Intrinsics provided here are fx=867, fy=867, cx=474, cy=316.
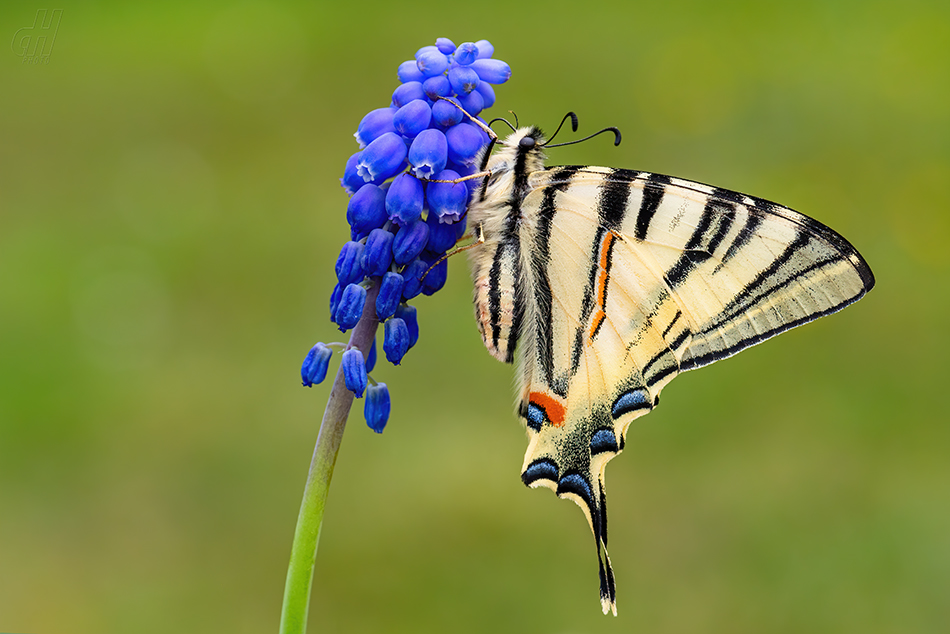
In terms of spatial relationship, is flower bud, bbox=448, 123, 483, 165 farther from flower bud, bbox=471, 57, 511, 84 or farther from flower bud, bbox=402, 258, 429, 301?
flower bud, bbox=402, 258, 429, 301

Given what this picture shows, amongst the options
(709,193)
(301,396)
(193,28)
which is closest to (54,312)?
(301,396)

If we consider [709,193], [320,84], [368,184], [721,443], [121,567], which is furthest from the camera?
[320,84]

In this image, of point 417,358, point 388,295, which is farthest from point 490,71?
point 417,358

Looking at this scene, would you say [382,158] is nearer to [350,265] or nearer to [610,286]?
[350,265]

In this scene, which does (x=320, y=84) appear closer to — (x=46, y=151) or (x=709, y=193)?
(x=46, y=151)

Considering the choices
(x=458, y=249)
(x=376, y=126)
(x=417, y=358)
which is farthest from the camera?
(x=417, y=358)

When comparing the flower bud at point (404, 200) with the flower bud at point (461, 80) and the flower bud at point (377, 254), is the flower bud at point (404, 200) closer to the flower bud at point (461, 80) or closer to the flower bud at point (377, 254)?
the flower bud at point (377, 254)
